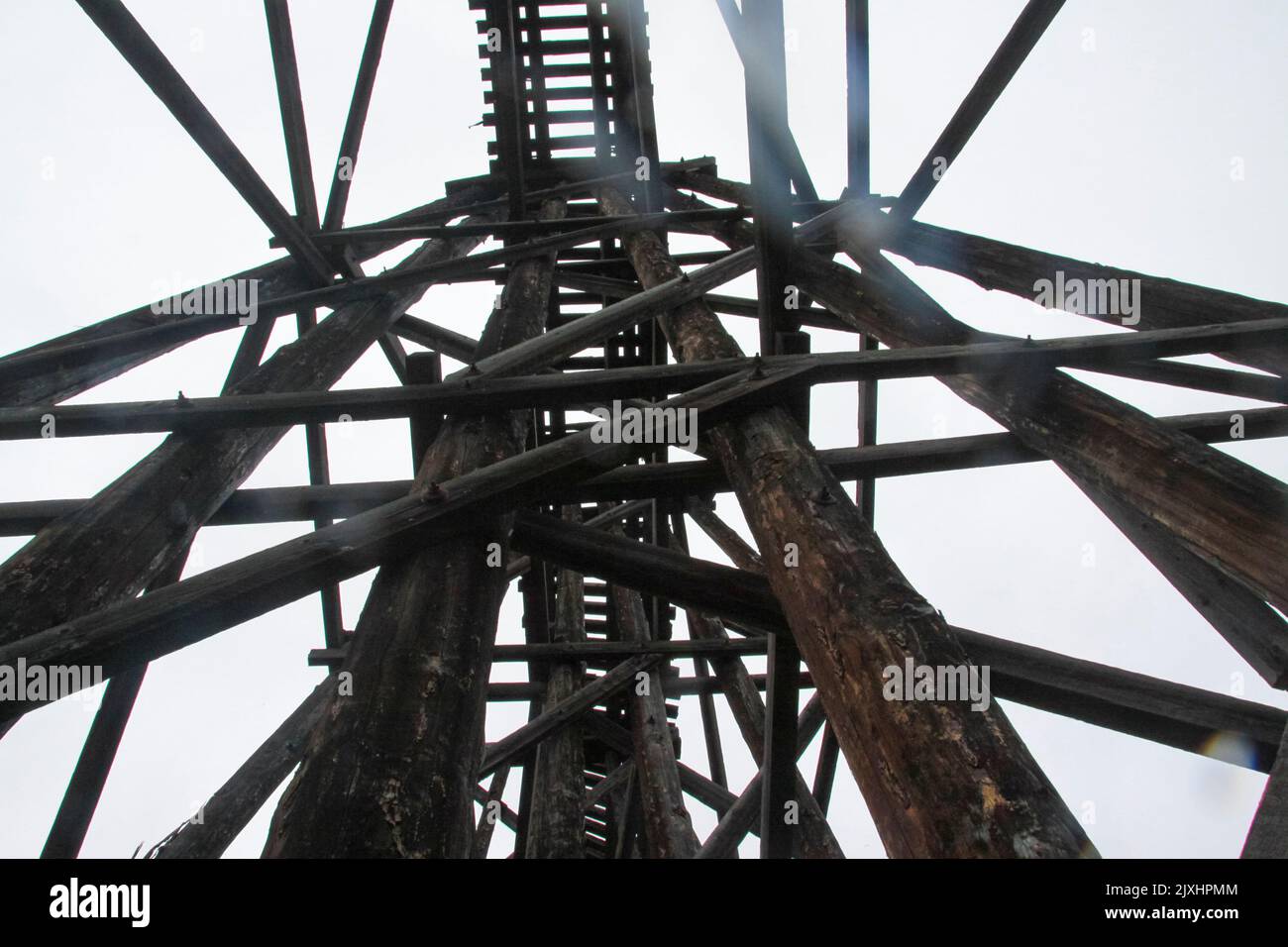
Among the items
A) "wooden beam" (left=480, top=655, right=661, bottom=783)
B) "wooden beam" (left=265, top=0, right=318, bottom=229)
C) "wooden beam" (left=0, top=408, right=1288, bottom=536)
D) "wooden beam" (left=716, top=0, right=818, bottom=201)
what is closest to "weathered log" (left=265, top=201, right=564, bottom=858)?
"wooden beam" (left=0, top=408, right=1288, bottom=536)

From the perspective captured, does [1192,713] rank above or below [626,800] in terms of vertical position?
above

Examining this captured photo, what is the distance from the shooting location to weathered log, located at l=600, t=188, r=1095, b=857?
4.17 ft

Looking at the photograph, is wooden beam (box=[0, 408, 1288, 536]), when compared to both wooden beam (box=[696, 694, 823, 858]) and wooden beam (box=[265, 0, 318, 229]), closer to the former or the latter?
wooden beam (box=[696, 694, 823, 858])

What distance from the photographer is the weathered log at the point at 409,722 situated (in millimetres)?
1389

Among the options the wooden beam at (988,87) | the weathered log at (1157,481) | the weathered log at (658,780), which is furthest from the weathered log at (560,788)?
the wooden beam at (988,87)

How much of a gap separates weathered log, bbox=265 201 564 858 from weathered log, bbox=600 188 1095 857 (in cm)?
75

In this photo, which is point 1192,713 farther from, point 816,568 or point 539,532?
point 539,532

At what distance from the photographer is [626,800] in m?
6.32

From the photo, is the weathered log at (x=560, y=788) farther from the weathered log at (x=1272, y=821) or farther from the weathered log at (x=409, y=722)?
the weathered log at (x=1272, y=821)

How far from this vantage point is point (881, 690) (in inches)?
61.3

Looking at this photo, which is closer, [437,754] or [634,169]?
[437,754]

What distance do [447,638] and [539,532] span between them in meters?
0.82
